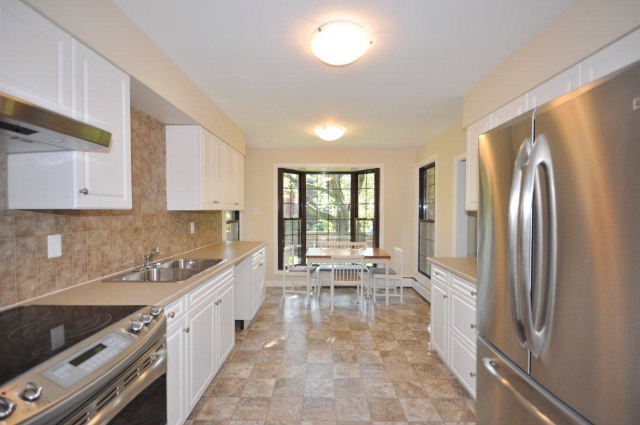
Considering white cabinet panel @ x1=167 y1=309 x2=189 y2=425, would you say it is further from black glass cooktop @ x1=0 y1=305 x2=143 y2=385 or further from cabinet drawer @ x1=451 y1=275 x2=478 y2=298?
cabinet drawer @ x1=451 y1=275 x2=478 y2=298

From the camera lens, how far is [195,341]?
6.59 feet

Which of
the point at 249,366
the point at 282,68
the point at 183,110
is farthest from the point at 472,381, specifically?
the point at 183,110

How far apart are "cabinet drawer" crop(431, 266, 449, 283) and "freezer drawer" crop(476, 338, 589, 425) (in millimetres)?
1102

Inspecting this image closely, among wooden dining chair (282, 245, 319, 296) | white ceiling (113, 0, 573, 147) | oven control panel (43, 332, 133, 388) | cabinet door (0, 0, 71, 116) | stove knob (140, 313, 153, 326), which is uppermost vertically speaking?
white ceiling (113, 0, 573, 147)

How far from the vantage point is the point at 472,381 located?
2.13 meters

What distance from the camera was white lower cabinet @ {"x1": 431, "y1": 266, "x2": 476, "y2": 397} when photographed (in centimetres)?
215

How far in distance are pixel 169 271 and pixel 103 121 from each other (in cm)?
138

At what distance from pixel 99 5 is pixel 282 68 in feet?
3.85

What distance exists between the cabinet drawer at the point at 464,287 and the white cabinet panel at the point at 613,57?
1.37 meters

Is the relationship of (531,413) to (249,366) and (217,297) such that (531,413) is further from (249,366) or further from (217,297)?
(249,366)

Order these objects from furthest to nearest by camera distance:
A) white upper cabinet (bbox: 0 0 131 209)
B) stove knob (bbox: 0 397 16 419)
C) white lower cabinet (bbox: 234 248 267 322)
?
white lower cabinet (bbox: 234 248 267 322) → white upper cabinet (bbox: 0 0 131 209) → stove knob (bbox: 0 397 16 419)

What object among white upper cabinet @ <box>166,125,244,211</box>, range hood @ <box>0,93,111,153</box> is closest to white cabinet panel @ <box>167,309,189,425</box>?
range hood @ <box>0,93,111,153</box>

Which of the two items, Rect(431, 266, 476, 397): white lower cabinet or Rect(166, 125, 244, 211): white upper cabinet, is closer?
Rect(431, 266, 476, 397): white lower cabinet

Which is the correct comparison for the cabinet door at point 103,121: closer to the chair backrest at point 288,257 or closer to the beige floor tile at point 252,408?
the beige floor tile at point 252,408
